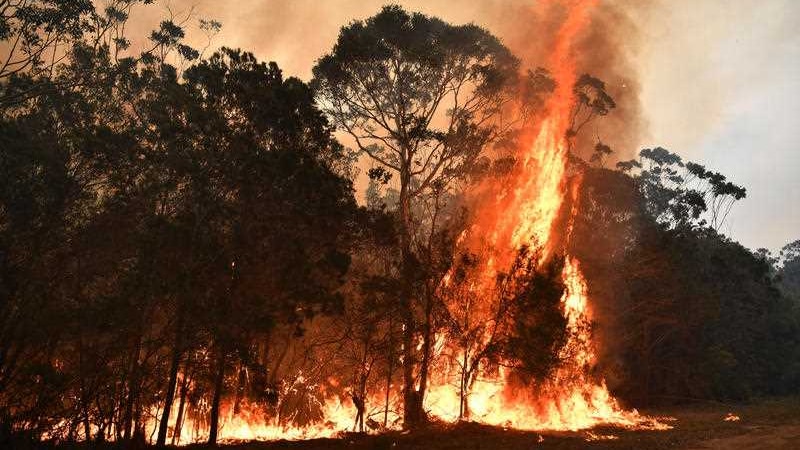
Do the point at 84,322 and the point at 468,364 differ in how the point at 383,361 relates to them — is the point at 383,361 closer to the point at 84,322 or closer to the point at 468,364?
the point at 468,364

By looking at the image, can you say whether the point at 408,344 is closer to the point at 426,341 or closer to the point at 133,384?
the point at 426,341

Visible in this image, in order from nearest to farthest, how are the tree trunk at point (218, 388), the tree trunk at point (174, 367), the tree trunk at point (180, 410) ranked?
the tree trunk at point (174, 367)
the tree trunk at point (218, 388)
the tree trunk at point (180, 410)

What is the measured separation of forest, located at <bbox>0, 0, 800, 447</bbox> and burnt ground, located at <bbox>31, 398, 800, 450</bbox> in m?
2.01

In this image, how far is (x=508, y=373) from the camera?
96.8ft

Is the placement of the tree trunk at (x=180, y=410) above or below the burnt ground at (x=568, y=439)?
above

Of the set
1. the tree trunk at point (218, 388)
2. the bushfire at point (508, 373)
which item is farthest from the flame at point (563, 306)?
the tree trunk at point (218, 388)

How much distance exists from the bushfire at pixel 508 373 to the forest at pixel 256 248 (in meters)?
0.16

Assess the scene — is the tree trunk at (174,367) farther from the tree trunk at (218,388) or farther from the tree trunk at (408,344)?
the tree trunk at (408,344)

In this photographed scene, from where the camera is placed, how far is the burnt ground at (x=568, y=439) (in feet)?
73.2

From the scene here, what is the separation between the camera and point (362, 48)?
98.8 feet

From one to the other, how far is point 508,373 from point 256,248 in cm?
1404

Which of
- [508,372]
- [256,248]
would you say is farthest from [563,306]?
[256,248]

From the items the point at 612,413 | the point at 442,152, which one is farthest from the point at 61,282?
the point at 612,413

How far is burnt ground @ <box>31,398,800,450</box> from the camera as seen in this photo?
73.2 feet
